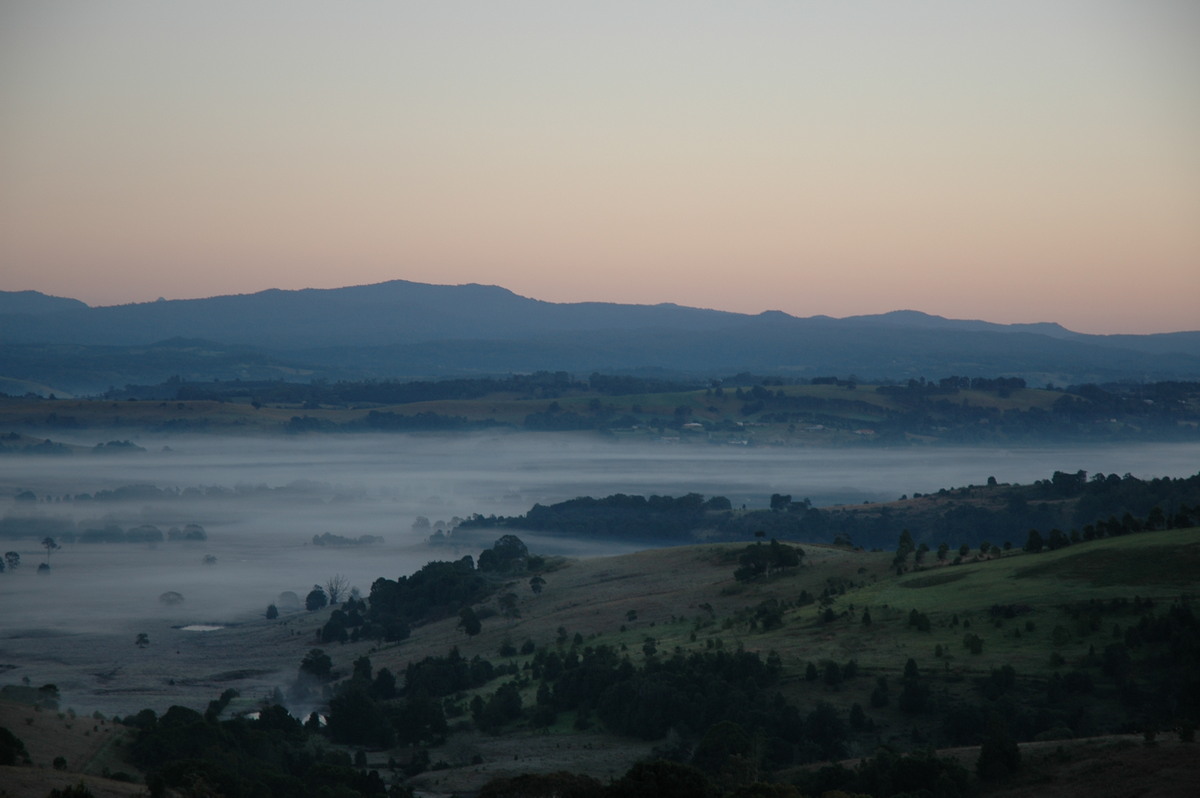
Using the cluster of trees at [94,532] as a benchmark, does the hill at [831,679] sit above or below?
above

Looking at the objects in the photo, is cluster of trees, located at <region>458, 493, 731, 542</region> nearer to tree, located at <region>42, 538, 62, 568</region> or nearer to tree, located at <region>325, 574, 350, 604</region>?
tree, located at <region>325, 574, 350, 604</region>

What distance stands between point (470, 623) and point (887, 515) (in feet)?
180

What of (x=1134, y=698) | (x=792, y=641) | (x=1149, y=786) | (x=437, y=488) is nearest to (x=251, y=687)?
(x=792, y=641)

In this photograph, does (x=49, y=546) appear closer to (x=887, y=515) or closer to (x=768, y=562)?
(x=768, y=562)

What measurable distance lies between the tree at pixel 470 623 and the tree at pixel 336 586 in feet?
66.4

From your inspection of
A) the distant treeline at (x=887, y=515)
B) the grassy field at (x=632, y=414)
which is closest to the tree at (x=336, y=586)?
the distant treeline at (x=887, y=515)

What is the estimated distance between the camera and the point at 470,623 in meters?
54.4

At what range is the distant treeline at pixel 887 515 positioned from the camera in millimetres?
81312

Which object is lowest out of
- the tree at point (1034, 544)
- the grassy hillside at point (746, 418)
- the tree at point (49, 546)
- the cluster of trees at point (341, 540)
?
the cluster of trees at point (341, 540)

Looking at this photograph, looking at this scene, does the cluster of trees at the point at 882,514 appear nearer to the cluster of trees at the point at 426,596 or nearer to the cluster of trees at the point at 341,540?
the cluster of trees at the point at 341,540

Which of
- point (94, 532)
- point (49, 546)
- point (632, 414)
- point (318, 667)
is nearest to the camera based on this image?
point (318, 667)

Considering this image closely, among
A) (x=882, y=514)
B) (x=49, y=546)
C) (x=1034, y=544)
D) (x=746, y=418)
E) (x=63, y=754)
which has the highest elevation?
(x=746, y=418)

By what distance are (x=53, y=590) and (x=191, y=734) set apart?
5420cm

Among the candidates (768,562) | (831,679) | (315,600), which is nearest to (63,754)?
(831,679)
